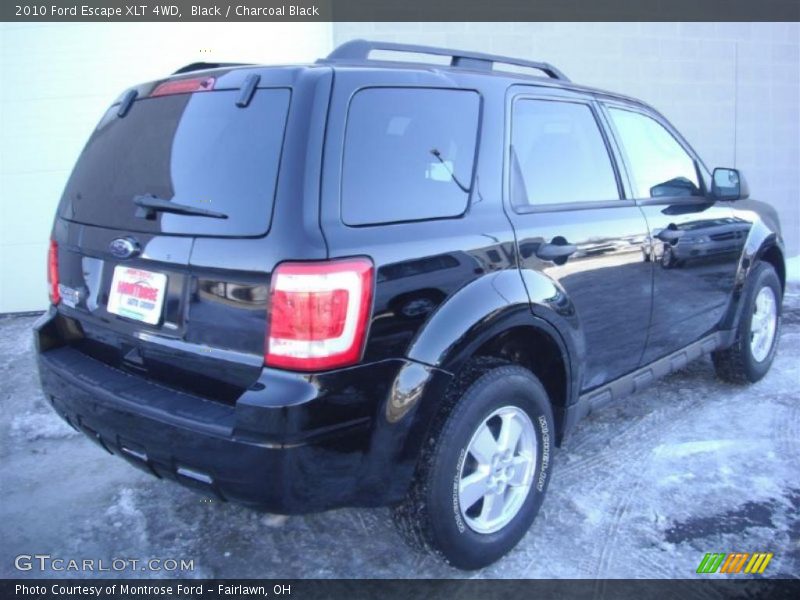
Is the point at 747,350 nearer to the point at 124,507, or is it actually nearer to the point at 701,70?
the point at 124,507

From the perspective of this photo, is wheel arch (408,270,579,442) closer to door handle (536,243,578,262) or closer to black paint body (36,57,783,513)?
black paint body (36,57,783,513)

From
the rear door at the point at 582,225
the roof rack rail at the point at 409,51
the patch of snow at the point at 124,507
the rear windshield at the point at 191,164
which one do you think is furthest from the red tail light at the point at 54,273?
the rear door at the point at 582,225

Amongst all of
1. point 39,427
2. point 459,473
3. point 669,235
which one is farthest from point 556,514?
point 39,427

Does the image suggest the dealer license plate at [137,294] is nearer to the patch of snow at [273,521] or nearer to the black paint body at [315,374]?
the black paint body at [315,374]

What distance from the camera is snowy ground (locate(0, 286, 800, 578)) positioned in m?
2.60

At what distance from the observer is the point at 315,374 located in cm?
194

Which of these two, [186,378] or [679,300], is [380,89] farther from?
[679,300]

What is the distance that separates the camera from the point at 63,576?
8.39ft

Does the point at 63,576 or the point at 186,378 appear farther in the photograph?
the point at 63,576

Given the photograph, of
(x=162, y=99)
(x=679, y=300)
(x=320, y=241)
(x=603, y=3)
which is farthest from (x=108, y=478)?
(x=603, y=3)

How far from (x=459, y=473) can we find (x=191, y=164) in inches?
53.9

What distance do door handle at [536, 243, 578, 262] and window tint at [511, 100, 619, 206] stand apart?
0.20 m

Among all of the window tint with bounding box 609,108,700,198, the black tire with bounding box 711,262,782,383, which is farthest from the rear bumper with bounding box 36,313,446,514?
the black tire with bounding box 711,262,782,383

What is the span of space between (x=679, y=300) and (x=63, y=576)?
3027mm
